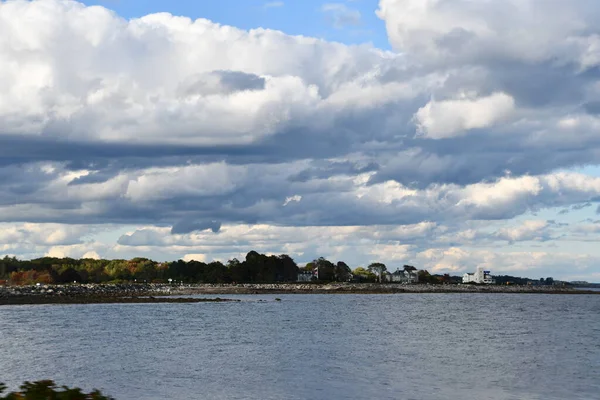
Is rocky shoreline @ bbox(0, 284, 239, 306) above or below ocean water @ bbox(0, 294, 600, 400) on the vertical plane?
above

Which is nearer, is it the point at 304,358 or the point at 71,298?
the point at 304,358

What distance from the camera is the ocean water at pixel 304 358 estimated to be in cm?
4044

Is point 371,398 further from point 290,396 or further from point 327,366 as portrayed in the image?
point 327,366

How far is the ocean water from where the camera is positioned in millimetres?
40438

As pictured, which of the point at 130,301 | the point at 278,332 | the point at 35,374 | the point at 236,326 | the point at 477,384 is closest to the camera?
the point at 477,384

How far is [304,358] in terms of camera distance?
5522 centimetres

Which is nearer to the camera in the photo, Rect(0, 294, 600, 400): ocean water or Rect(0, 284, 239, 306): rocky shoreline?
Rect(0, 294, 600, 400): ocean water

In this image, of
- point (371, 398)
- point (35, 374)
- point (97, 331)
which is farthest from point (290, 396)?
point (97, 331)

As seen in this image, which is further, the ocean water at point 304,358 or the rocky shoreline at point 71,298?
the rocky shoreline at point 71,298

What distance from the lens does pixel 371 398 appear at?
3722 cm

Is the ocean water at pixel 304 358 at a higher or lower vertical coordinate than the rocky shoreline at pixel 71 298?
lower

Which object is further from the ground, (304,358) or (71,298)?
(71,298)

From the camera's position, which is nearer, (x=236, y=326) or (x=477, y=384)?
(x=477, y=384)

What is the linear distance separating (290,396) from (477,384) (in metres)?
10.9
